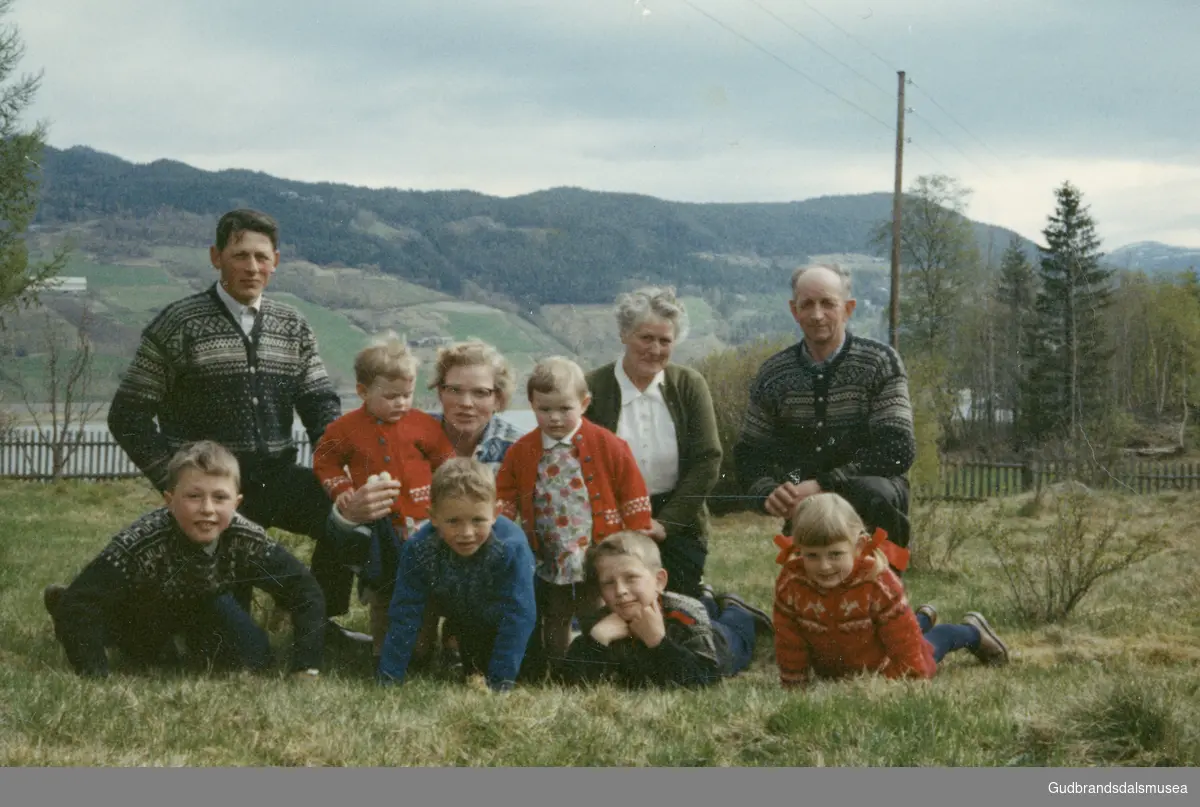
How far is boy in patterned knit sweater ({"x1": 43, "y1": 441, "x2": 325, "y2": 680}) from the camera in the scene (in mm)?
4863

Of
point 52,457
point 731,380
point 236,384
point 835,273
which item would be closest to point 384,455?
point 236,384

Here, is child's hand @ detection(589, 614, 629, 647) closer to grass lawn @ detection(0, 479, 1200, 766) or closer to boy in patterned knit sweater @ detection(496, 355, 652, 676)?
grass lawn @ detection(0, 479, 1200, 766)

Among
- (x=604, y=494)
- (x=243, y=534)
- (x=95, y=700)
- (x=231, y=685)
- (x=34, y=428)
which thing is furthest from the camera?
(x=34, y=428)

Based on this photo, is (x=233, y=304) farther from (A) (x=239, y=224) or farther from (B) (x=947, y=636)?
(B) (x=947, y=636)

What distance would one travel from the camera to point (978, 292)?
132ft

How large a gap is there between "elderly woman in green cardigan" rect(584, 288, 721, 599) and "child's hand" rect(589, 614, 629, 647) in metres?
0.84

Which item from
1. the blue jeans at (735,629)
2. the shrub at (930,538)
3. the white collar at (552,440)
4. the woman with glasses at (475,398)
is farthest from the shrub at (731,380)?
the white collar at (552,440)

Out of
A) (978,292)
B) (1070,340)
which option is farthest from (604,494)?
(978,292)

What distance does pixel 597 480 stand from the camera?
5352 mm

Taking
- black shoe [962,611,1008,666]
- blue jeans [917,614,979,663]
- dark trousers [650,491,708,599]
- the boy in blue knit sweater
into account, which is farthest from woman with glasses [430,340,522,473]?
black shoe [962,611,1008,666]

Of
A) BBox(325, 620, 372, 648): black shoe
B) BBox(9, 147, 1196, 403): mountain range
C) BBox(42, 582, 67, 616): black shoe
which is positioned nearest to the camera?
BBox(42, 582, 67, 616): black shoe

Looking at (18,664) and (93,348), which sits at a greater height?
(93,348)

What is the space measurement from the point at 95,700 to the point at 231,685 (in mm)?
591

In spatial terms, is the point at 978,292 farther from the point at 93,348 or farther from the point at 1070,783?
the point at 1070,783
